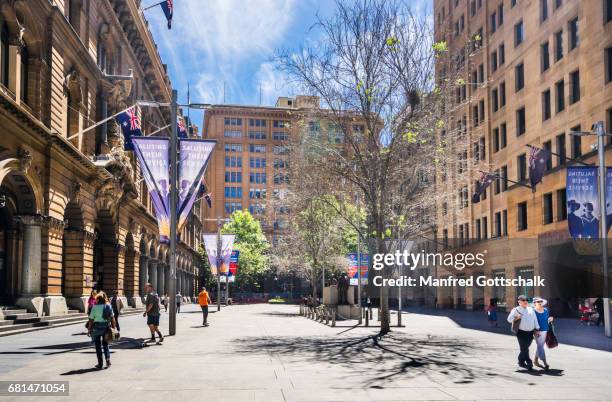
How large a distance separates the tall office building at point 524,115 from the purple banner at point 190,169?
34.0 ft

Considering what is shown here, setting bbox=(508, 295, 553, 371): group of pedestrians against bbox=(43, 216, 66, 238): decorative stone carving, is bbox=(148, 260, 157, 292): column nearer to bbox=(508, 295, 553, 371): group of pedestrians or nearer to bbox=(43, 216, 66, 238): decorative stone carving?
bbox=(43, 216, 66, 238): decorative stone carving

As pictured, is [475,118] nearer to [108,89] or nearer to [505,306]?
[505,306]

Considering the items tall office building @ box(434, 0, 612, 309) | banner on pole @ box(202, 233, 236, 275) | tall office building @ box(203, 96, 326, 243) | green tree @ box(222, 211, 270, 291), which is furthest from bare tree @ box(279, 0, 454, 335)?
tall office building @ box(203, 96, 326, 243)

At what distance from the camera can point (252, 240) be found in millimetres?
98938

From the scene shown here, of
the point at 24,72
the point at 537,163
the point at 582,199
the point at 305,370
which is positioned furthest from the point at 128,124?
the point at 305,370

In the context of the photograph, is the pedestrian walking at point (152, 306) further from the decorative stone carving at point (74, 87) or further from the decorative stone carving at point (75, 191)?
the decorative stone carving at point (74, 87)

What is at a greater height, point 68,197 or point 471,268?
point 68,197

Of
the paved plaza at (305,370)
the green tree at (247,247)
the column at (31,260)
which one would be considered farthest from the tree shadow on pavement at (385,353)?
the green tree at (247,247)

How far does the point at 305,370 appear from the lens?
14750 millimetres

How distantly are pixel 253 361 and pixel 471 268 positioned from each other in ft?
153

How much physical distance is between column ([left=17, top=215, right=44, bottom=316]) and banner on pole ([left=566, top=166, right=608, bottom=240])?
73.5 ft

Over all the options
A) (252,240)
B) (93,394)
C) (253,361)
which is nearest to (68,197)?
(253,361)

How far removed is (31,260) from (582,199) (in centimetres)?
2326

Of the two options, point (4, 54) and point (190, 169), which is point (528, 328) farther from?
point (4, 54)
